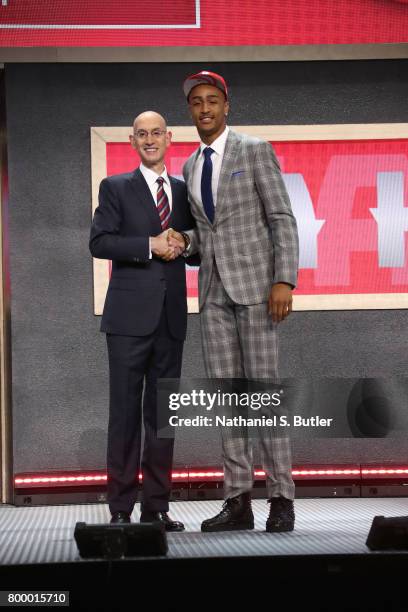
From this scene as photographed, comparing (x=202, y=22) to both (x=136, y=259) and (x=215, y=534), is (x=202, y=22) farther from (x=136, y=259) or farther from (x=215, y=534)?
(x=215, y=534)

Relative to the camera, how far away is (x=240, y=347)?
3.62m

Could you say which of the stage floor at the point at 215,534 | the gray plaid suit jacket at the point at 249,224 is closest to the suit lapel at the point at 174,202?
the gray plaid suit jacket at the point at 249,224

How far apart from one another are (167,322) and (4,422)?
201 centimetres

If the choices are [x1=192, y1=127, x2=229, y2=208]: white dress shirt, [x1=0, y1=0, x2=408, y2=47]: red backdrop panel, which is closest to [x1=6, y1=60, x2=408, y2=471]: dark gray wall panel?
[x1=0, y1=0, x2=408, y2=47]: red backdrop panel

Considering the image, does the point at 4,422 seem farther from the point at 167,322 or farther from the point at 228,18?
the point at 228,18

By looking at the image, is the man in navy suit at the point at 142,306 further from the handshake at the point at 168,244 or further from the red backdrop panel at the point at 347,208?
the red backdrop panel at the point at 347,208

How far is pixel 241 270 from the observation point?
356cm

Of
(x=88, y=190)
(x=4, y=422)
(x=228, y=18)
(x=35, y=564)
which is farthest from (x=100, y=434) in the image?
(x=35, y=564)

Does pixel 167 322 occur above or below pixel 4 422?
above

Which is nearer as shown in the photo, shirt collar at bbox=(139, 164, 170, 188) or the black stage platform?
the black stage platform

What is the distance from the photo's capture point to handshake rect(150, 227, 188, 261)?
3.65 m

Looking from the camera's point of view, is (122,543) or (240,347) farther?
(240,347)

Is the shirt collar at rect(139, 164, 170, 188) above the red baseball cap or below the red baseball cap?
below

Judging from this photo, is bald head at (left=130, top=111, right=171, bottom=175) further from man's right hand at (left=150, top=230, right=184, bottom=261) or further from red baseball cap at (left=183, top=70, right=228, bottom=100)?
man's right hand at (left=150, top=230, right=184, bottom=261)
